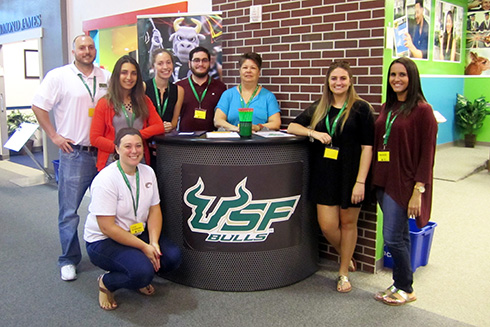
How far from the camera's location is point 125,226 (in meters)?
2.78

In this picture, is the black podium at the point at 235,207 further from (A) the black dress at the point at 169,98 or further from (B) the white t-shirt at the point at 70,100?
(B) the white t-shirt at the point at 70,100

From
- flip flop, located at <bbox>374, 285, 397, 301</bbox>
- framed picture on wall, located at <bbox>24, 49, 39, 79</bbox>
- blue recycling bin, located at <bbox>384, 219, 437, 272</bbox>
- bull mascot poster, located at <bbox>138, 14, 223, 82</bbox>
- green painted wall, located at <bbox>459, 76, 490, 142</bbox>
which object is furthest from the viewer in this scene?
green painted wall, located at <bbox>459, 76, 490, 142</bbox>

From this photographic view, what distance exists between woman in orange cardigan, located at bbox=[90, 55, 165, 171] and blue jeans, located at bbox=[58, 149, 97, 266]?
0.14 m

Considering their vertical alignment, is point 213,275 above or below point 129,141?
below

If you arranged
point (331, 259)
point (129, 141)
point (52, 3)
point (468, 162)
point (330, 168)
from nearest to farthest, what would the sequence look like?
1. point (129, 141)
2. point (330, 168)
3. point (331, 259)
4. point (52, 3)
5. point (468, 162)

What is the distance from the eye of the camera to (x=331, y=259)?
11.5 feet

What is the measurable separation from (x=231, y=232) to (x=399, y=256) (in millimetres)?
1013

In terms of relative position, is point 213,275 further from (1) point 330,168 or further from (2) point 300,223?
(1) point 330,168

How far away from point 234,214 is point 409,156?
1.08m

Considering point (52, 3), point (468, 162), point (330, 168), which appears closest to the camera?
point (330, 168)

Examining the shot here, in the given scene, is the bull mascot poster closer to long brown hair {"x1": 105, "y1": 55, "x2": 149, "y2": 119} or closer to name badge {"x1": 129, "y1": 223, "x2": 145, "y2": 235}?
long brown hair {"x1": 105, "y1": 55, "x2": 149, "y2": 119}

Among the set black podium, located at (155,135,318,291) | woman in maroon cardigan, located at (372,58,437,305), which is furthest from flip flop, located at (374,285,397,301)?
black podium, located at (155,135,318,291)

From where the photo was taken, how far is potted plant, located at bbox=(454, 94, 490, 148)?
30.4ft

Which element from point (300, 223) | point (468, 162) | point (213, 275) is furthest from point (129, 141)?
point (468, 162)
